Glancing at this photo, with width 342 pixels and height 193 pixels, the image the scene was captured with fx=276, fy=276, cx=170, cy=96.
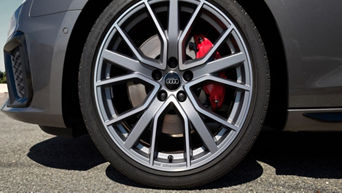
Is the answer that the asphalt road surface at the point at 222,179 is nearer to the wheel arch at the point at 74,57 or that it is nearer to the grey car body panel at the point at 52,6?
the wheel arch at the point at 74,57

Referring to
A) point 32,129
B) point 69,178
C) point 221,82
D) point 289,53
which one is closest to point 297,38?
point 289,53

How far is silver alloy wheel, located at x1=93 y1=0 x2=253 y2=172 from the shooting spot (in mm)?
1315

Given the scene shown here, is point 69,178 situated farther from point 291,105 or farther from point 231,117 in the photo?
point 291,105

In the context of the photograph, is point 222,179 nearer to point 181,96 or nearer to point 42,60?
point 181,96

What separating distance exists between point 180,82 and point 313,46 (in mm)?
624

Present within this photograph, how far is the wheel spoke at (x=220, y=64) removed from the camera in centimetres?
131

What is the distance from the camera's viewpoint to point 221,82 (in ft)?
4.36

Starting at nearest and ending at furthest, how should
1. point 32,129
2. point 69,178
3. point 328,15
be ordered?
point 328,15 < point 69,178 < point 32,129

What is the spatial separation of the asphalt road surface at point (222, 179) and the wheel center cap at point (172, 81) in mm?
505

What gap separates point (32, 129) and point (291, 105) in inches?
104

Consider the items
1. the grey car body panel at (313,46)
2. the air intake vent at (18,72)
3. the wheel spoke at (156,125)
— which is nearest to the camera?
the grey car body panel at (313,46)

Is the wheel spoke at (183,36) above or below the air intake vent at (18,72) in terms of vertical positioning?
above

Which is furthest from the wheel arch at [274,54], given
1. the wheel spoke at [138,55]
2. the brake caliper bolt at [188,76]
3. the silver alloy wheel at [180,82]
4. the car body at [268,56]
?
the wheel spoke at [138,55]

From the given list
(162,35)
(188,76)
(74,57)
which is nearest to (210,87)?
(188,76)
